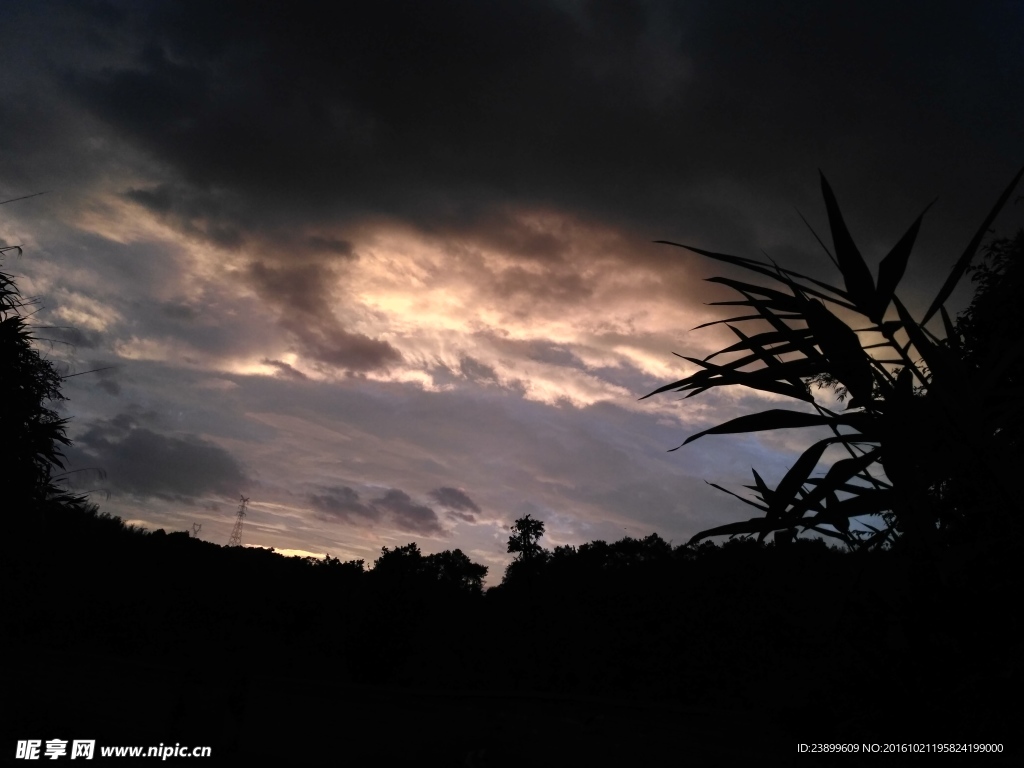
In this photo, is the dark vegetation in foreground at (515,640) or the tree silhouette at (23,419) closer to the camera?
the dark vegetation in foreground at (515,640)

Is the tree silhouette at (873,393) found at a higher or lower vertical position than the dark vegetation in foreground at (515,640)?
higher

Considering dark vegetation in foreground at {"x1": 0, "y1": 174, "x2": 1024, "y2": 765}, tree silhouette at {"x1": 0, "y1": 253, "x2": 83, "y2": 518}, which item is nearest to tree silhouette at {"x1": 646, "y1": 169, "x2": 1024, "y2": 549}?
dark vegetation in foreground at {"x1": 0, "y1": 174, "x2": 1024, "y2": 765}

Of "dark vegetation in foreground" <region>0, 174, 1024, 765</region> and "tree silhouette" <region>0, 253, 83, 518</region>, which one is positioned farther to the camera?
"tree silhouette" <region>0, 253, 83, 518</region>

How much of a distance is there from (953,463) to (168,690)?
28.6ft

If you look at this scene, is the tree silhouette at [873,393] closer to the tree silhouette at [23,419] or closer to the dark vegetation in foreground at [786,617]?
the dark vegetation in foreground at [786,617]

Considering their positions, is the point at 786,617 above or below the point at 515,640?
above

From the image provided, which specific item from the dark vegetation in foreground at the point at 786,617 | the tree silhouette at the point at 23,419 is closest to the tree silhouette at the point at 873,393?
the dark vegetation in foreground at the point at 786,617

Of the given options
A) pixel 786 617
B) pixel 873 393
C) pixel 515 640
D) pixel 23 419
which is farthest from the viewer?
pixel 515 640

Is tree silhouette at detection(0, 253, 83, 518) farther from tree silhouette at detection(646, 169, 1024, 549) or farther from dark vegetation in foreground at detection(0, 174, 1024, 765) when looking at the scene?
tree silhouette at detection(646, 169, 1024, 549)

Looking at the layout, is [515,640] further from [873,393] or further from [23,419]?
[873,393]

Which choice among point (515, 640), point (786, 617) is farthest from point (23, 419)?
point (515, 640)

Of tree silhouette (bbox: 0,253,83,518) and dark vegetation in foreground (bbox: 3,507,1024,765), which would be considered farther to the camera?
tree silhouette (bbox: 0,253,83,518)

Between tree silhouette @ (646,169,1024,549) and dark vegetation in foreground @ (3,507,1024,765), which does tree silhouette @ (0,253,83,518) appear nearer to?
dark vegetation in foreground @ (3,507,1024,765)

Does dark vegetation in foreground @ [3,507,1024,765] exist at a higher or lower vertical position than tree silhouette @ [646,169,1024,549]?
lower
